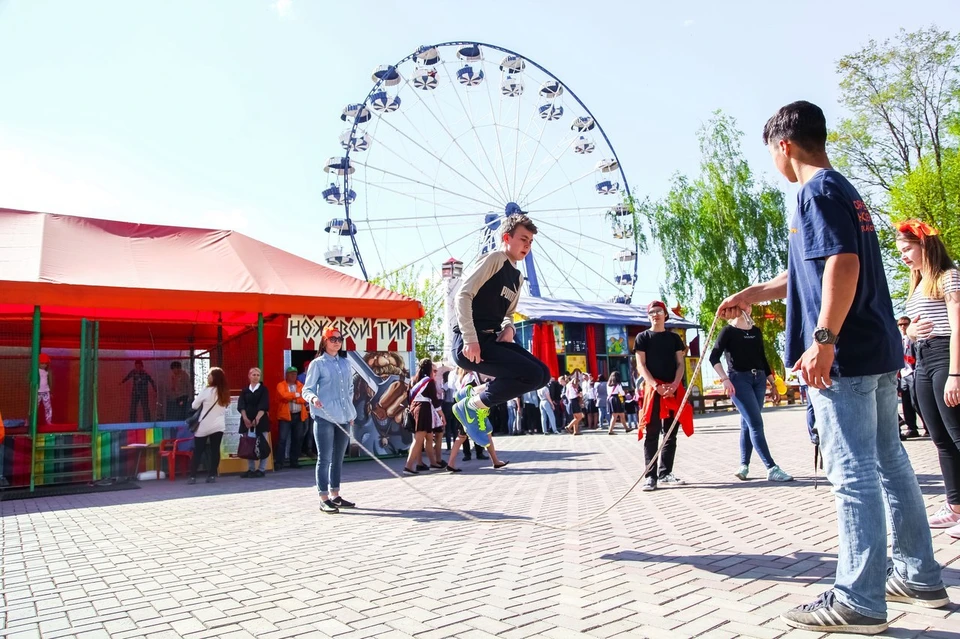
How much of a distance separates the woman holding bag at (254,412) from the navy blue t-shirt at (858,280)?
9277 millimetres

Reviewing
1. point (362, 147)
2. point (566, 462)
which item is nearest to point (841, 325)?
point (566, 462)

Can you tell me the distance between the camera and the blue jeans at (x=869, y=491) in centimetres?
260

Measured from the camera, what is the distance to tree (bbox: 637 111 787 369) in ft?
94.5

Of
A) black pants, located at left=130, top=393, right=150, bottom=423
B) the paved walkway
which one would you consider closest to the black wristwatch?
the paved walkway

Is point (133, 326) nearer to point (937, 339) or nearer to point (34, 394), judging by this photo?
point (34, 394)

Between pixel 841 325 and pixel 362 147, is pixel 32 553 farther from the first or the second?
pixel 362 147

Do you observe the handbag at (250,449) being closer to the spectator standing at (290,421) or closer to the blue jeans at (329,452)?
the spectator standing at (290,421)

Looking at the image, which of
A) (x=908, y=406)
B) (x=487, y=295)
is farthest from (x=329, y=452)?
(x=908, y=406)

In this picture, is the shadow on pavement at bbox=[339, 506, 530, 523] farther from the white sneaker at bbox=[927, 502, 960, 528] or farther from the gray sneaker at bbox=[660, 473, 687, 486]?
the white sneaker at bbox=[927, 502, 960, 528]

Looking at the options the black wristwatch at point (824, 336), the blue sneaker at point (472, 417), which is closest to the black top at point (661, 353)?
the blue sneaker at point (472, 417)

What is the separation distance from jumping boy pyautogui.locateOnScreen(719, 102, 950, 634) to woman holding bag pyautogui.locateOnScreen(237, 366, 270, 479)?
30.3ft

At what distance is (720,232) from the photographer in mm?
28875

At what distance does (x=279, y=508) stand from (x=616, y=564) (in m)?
4.33

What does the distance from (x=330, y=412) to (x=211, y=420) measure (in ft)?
14.5
